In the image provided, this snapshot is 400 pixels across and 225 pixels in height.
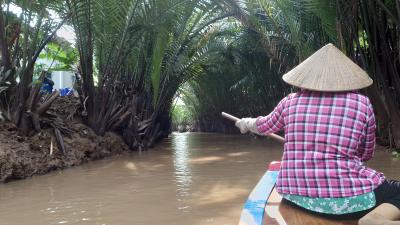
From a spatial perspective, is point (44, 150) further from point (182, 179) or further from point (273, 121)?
point (273, 121)

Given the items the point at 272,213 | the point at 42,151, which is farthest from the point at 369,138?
the point at 42,151

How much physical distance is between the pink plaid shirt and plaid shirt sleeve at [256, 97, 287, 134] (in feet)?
0.41

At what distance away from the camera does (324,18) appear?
7.85 m

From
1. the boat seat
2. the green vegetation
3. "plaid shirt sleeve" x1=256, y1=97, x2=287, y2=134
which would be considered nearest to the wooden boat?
the boat seat

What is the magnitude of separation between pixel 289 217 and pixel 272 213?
135mm

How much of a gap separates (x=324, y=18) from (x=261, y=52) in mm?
6688

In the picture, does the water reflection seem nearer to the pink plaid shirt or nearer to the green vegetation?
the green vegetation

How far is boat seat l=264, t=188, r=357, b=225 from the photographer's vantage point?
2434 mm

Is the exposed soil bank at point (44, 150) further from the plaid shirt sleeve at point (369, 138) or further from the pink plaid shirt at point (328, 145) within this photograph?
the plaid shirt sleeve at point (369, 138)

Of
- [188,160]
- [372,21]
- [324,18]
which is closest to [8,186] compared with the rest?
[188,160]

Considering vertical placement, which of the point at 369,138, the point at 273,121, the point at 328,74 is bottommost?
the point at 369,138

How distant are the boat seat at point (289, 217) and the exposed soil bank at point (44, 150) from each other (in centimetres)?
461

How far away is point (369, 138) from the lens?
8.41 ft

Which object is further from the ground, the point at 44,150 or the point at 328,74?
the point at 328,74
